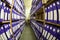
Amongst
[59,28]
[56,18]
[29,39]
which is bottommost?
[29,39]

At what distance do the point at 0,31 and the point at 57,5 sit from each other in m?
0.99

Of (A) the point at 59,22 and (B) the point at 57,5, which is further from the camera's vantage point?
(B) the point at 57,5

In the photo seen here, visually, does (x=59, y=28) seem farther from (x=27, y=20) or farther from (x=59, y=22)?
(x=27, y=20)

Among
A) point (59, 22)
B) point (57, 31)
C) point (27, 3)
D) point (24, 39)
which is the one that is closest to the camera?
point (59, 22)

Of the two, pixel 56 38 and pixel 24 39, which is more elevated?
pixel 56 38

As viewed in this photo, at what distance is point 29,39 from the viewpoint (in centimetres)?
550

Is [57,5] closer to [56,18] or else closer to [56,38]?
[56,18]

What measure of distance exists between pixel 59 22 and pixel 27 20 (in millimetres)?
8893

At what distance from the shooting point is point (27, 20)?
10773mm

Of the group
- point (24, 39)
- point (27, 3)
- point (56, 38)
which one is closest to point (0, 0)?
point (56, 38)

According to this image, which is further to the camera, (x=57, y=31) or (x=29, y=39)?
(x=29, y=39)

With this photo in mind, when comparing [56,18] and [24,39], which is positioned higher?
[56,18]

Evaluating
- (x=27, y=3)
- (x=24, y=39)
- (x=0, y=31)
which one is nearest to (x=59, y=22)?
(x=0, y=31)

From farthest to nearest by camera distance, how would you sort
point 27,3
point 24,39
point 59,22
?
1. point 27,3
2. point 24,39
3. point 59,22
